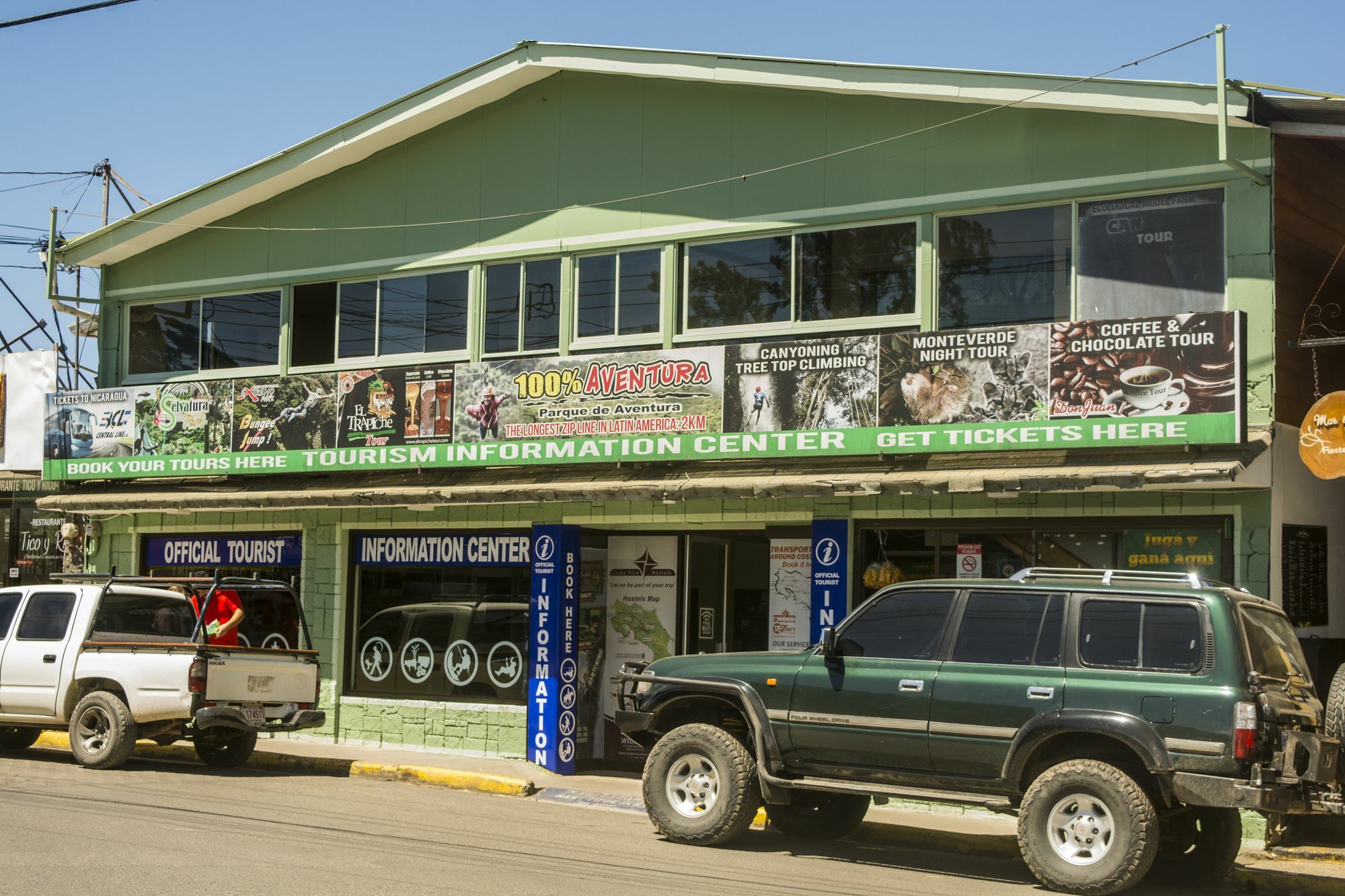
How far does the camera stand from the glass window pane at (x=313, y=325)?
17453 mm

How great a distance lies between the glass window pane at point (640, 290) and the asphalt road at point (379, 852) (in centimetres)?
530

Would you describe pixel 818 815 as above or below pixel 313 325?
below

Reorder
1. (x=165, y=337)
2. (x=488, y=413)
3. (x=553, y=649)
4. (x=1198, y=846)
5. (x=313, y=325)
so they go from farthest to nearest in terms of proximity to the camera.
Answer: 1. (x=165, y=337)
2. (x=313, y=325)
3. (x=488, y=413)
4. (x=553, y=649)
5. (x=1198, y=846)

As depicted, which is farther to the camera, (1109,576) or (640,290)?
(640,290)

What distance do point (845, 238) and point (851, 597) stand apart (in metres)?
3.62

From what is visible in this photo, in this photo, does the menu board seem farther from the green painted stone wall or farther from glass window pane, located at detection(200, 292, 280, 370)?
glass window pane, located at detection(200, 292, 280, 370)

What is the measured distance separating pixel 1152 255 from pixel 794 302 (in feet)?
11.7

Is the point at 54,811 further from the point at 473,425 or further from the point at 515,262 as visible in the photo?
the point at 515,262

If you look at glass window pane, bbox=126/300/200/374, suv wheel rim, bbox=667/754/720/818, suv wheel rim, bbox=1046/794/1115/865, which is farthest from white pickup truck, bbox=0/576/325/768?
suv wheel rim, bbox=1046/794/1115/865

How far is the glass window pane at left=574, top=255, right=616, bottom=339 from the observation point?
15516 millimetres

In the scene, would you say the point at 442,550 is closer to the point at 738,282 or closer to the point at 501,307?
the point at 501,307

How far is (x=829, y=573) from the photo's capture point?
13828mm

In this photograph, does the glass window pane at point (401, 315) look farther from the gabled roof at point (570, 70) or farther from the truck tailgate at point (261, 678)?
the truck tailgate at point (261, 678)

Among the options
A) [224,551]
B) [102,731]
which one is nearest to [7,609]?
[102,731]
